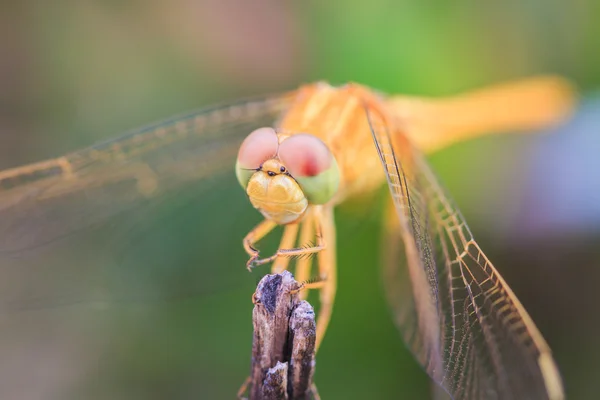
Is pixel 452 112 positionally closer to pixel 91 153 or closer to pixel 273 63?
pixel 273 63

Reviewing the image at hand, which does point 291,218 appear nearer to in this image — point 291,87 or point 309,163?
point 309,163

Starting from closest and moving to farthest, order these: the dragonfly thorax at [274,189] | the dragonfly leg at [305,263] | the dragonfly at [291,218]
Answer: the dragonfly at [291,218] → the dragonfly thorax at [274,189] → the dragonfly leg at [305,263]

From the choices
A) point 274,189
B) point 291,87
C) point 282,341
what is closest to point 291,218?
point 274,189

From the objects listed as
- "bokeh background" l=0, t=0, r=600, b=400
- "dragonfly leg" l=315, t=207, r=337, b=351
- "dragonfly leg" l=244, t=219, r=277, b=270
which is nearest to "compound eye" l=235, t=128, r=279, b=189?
"dragonfly leg" l=244, t=219, r=277, b=270

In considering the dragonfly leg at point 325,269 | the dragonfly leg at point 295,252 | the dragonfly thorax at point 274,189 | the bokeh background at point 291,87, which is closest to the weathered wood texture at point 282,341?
the dragonfly leg at point 295,252

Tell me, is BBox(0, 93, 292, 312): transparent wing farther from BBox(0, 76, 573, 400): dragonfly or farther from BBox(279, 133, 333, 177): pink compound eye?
BBox(279, 133, 333, 177): pink compound eye

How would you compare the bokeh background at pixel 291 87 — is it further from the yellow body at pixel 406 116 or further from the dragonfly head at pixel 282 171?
the dragonfly head at pixel 282 171

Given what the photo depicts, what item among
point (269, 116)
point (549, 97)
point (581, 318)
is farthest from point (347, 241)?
point (549, 97)
